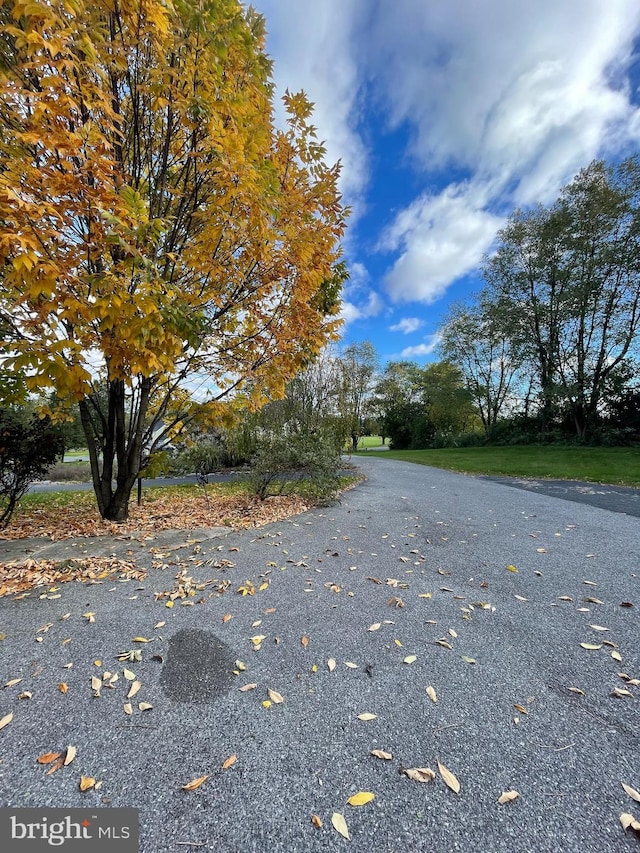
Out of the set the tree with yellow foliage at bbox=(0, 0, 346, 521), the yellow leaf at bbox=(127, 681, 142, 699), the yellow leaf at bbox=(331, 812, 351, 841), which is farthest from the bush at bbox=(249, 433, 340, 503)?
the yellow leaf at bbox=(331, 812, 351, 841)

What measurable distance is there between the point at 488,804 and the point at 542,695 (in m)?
0.79

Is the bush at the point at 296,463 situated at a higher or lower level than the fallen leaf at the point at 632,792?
higher

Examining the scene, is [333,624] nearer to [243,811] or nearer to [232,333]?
[243,811]

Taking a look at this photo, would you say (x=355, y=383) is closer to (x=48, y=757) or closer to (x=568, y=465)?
(x=568, y=465)

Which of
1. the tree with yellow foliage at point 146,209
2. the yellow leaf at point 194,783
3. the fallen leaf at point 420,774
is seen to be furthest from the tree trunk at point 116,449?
the fallen leaf at point 420,774

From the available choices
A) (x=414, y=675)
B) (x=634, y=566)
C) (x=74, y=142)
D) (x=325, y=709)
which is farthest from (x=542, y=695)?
(x=74, y=142)

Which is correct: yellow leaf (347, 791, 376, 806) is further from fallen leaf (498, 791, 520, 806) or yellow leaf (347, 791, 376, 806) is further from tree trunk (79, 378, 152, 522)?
tree trunk (79, 378, 152, 522)

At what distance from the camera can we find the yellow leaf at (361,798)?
1349 mm

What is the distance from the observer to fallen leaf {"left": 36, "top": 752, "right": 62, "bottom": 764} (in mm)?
1481

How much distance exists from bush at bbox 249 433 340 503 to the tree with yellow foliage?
157 cm

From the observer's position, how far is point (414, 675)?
205cm

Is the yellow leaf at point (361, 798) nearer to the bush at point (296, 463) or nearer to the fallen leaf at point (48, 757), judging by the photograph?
the fallen leaf at point (48, 757)

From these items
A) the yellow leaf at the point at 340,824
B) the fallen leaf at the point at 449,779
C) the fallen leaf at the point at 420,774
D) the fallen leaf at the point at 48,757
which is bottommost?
the yellow leaf at the point at 340,824

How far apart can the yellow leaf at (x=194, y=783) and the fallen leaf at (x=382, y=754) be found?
2.37 ft
